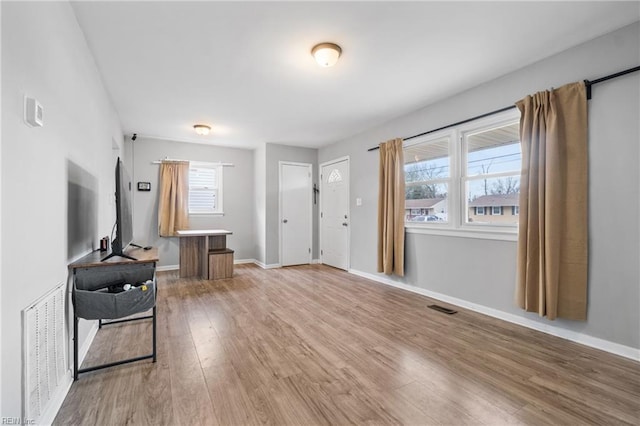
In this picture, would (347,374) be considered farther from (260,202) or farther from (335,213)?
(260,202)

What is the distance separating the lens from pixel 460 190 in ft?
11.3

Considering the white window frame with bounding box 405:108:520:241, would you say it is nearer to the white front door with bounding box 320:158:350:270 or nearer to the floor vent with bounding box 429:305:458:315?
the floor vent with bounding box 429:305:458:315

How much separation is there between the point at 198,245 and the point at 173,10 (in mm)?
3839

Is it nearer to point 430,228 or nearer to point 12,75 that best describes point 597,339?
point 430,228

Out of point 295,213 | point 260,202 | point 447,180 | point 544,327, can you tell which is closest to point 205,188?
point 260,202

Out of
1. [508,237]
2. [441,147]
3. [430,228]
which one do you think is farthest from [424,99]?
[508,237]

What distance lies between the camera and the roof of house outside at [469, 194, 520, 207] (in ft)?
9.61

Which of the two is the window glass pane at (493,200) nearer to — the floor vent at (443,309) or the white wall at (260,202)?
the floor vent at (443,309)

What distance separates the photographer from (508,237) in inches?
115

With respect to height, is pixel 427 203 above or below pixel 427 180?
below

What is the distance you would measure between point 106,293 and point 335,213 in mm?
4223

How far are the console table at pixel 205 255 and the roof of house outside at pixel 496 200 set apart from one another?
3769 mm

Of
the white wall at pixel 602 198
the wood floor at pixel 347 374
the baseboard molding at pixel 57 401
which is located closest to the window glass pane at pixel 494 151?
the white wall at pixel 602 198

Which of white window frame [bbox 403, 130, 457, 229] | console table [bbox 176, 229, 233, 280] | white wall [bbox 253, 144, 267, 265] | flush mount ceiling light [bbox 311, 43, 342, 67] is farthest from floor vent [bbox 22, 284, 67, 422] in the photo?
white wall [bbox 253, 144, 267, 265]
